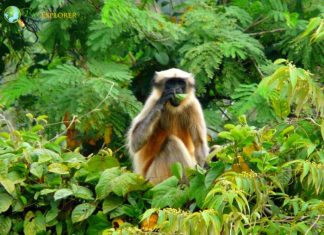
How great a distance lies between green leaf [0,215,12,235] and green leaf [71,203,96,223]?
1.48 feet

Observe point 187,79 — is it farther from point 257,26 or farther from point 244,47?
point 257,26

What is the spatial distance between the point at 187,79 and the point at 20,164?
217 cm

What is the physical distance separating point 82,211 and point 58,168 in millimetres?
365

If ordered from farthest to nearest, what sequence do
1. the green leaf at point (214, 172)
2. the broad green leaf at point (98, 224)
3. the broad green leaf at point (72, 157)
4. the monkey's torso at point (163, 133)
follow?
the monkey's torso at point (163, 133) → the broad green leaf at point (72, 157) → the broad green leaf at point (98, 224) → the green leaf at point (214, 172)

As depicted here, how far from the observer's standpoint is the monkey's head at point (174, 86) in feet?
28.4

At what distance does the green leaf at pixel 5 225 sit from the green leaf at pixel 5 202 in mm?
141

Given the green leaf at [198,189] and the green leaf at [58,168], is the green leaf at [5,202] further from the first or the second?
the green leaf at [198,189]

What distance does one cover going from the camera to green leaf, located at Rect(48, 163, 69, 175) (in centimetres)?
721

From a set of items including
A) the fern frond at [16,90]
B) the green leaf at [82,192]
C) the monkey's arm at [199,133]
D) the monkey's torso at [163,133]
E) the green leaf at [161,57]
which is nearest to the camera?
the green leaf at [82,192]

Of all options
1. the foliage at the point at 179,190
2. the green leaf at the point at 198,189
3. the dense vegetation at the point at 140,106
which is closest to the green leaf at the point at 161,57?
the dense vegetation at the point at 140,106

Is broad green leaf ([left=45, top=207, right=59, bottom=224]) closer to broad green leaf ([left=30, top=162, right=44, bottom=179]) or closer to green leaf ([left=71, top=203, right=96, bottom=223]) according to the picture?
green leaf ([left=71, top=203, right=96, bottom=223])

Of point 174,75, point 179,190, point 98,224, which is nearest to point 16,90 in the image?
point 174,75

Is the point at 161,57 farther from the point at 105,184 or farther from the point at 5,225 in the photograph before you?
the point at 5,225

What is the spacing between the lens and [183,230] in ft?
18.9
